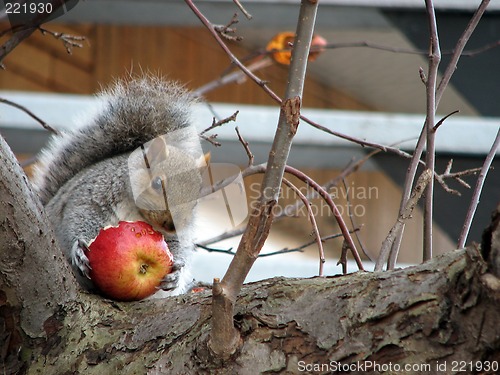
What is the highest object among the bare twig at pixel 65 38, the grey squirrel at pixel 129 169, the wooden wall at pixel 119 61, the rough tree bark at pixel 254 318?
the wooden wall at pixel 119 61

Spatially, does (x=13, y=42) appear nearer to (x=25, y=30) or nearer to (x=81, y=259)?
(x=25, y=30)

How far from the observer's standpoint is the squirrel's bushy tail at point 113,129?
167 centimetres

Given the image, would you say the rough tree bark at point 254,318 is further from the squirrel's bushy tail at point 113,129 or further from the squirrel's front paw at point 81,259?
the squirrel's bushy tail at point 113,129

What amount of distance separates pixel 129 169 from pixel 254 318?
2.66 feet

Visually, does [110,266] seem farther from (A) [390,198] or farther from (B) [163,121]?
(A) [390,198]

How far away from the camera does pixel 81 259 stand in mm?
1270

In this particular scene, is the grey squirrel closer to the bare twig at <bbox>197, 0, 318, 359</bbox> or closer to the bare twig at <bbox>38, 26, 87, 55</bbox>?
the bare twig at <bbox>38, 26, 87, 55</bbox>

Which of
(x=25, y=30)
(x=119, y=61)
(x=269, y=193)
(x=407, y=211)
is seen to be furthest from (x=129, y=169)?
(x=119, y=61)

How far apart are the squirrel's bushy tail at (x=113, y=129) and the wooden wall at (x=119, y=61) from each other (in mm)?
2263

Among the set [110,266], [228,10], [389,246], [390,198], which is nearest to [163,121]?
[110,266]

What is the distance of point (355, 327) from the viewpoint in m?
0.83

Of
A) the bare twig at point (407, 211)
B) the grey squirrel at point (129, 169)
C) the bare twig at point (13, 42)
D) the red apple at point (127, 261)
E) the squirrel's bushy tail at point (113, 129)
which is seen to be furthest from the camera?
the squirrel's bushy tail at point (113, 129)

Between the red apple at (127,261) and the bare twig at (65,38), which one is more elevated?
the bare twig at (65,38)

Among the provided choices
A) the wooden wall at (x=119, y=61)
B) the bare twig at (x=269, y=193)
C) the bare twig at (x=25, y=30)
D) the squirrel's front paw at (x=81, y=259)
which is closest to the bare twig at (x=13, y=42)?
the bare twig at (x=25, y=30)
